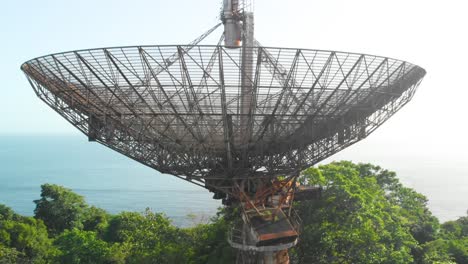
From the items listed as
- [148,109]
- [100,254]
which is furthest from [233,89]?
[100,254]

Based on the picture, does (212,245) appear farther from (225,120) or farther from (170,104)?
(170,104)

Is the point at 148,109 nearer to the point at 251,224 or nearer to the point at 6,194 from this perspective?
the point at 251,224

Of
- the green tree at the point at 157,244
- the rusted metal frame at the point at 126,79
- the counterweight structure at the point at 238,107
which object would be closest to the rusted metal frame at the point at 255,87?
the counterweight structure at the point at 238,107

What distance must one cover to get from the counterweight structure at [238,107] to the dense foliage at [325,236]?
769 cm

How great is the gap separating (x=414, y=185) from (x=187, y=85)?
13441 cm

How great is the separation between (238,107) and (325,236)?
568 inches

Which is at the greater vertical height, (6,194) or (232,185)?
(6,194)

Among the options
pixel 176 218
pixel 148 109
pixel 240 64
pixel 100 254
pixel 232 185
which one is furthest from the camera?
pixel 176 218

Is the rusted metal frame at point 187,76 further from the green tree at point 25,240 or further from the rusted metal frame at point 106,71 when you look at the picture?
the green tree at point 25,240

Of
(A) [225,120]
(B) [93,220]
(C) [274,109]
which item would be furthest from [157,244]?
(B) [93,220]

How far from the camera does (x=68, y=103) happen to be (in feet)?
55.4

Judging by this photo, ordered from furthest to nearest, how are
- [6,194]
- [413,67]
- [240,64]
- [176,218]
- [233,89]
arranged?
[6,194], [176,218], [413,67], [233,89], [240,64]

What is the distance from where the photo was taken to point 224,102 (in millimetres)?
15609

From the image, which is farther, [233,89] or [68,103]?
[68,103]
